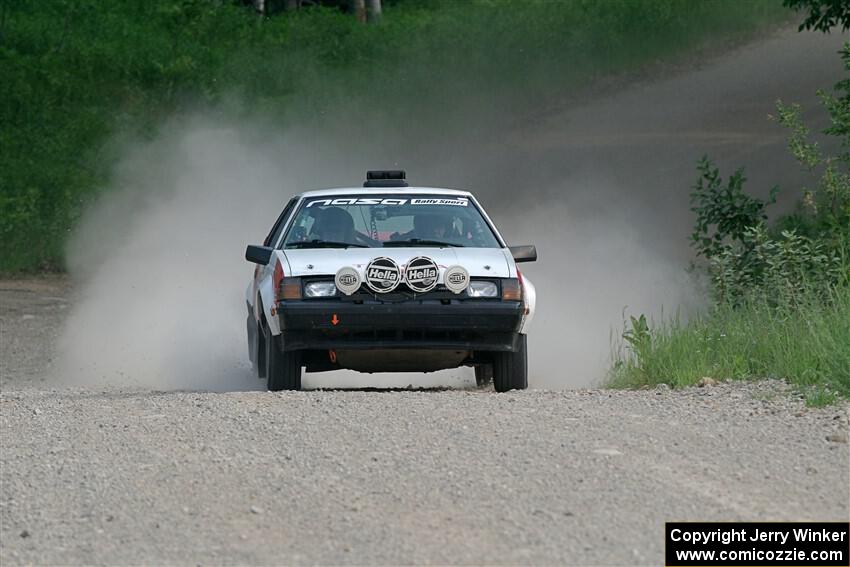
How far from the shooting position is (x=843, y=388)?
1009cm

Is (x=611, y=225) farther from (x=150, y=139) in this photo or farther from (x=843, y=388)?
(x=843, y=388)

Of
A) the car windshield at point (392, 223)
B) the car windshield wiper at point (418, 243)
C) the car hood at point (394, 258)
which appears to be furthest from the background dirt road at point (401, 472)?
the car windshield at point (392, 223)

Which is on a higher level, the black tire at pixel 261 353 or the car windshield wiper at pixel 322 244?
the car windshield wiper at pixel 322 244

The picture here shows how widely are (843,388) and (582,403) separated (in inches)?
62.4

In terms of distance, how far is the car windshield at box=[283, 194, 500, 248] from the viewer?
11.9 metres

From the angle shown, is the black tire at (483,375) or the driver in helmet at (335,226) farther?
the black tire at (483,375)

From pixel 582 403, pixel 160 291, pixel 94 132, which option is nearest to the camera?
pixel 582 403

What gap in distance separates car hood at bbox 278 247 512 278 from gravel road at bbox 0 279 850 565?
0.93m

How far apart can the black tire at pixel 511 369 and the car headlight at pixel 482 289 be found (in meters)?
0.48

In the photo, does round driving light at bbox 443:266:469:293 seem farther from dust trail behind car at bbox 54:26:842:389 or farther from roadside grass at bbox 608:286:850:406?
dust trail behind car at bbox 54:26:842:389

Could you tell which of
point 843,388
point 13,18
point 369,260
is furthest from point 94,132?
point 843,388

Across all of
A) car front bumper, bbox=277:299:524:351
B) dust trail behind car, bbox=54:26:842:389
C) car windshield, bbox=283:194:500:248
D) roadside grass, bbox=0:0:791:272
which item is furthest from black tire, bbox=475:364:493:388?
roadside grass, bbox=0:0:791:272

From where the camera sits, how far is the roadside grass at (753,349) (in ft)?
34.7

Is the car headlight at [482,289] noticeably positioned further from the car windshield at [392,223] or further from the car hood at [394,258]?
the car windshield at [392,223]
